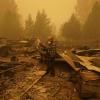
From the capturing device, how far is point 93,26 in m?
50.4

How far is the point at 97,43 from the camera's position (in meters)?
37.5

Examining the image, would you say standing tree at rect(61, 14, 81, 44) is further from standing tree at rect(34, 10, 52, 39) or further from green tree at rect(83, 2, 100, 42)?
standing tree at rect(34, 10, 52, 39)

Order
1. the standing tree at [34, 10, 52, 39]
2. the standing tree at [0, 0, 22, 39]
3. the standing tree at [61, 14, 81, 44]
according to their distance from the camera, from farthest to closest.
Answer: the standing tree at [0, 0, 22, 39] → the standing tree at [34, 10, 52, 39] → the standing tree at [61, 14, 81, 44]

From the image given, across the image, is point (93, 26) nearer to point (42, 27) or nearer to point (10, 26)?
point (42, 27)

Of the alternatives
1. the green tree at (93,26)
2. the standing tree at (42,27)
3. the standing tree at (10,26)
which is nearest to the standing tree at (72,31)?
the green tree at (93,26)

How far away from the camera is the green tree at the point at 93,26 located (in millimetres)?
50156

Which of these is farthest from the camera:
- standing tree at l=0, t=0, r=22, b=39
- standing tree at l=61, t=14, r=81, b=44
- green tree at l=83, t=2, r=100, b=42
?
standing tree at l=0, t=0, r=22, b=39

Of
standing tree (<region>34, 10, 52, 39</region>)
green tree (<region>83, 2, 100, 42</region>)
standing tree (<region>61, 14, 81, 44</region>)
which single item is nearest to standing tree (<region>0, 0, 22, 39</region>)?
standing tree (<region>34, 10, 52, 39</region>)

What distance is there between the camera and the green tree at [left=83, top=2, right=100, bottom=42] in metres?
50.2

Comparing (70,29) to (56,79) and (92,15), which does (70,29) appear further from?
(56,79)

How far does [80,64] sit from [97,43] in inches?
926

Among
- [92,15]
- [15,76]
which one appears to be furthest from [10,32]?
[15,76]

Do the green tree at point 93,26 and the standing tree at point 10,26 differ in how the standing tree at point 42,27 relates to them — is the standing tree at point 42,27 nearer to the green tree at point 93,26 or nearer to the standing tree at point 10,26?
the standing tree at point 10,26

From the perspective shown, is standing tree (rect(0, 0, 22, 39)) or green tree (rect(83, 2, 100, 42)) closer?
green tree (rect(83, 2, 100, 42))
